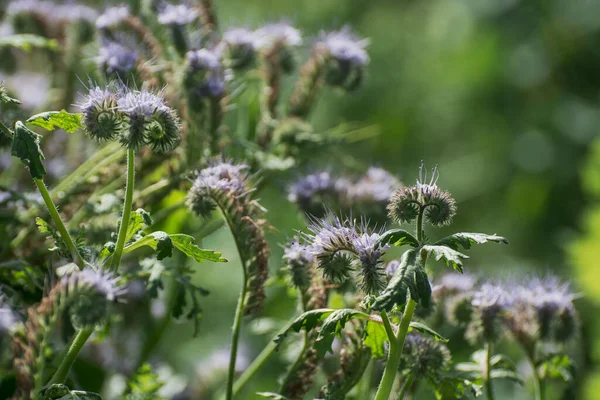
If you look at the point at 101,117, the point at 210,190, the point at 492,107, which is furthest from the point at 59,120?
the point at 492,107

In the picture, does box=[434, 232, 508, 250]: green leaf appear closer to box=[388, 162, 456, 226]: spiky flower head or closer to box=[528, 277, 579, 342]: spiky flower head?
box=[388, 162, 456, 226]: spiky flower head

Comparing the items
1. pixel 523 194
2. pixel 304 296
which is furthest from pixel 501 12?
pixel 304 296

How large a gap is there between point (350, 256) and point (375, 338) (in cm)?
9

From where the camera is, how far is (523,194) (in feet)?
10.1

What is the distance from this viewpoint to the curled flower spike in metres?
0.70

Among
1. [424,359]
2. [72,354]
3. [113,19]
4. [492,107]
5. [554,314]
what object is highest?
[492,107]

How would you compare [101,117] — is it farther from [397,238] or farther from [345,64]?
[345,64]

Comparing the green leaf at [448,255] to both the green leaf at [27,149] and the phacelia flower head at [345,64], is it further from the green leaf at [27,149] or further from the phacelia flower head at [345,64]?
the phacelia flower head at [345,64]

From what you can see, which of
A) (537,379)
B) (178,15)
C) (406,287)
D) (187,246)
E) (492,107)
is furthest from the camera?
(492,107)

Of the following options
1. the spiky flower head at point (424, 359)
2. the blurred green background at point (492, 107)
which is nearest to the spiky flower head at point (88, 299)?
the spiky flower head at point (424, 359)

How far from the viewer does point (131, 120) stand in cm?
72

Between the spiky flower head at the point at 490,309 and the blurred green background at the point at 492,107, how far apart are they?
1994 millimetres

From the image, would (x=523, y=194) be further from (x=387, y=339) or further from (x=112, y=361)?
(x=387, y=339)

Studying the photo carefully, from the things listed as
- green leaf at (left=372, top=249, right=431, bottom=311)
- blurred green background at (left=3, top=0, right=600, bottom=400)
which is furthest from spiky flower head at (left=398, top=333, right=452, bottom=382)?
blurred green background at (left=3, top=0, right=600, bottom=400)
